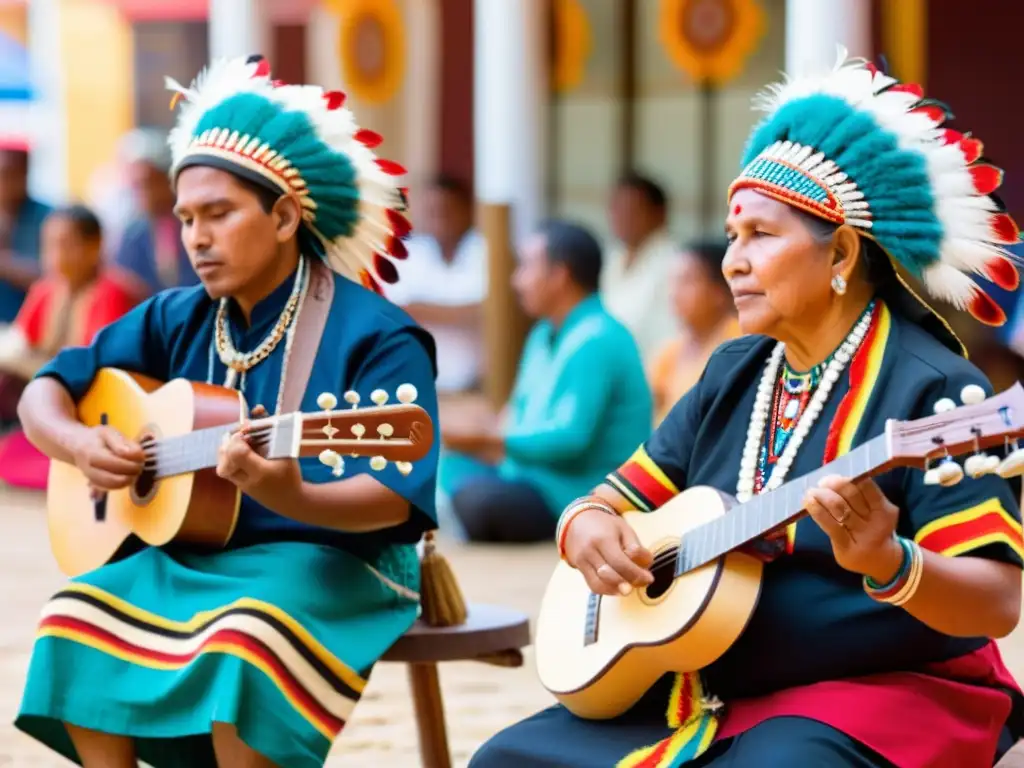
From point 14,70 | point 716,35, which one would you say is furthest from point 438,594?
point 14,70

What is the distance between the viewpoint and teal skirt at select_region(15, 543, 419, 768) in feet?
12.1

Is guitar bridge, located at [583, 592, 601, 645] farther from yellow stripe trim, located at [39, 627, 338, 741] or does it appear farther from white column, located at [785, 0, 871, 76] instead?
white column, located at [785, 0, 871, 76]

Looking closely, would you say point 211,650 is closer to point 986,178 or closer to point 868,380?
point 868,380

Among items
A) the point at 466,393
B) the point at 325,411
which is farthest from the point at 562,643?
the point at 466,393

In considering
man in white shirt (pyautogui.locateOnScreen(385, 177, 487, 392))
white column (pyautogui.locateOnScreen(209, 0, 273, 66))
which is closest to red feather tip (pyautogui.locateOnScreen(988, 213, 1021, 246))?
man in white shirt (pyautogui.locateOnScreen(385, 177, 487, 392))

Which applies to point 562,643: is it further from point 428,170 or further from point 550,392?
point 428,170

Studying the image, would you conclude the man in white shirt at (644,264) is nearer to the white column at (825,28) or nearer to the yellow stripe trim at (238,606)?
the white column at (825,28)

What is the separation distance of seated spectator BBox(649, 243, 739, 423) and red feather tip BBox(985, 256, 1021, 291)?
14.8 feet

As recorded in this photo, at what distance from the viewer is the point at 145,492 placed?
13.3ft

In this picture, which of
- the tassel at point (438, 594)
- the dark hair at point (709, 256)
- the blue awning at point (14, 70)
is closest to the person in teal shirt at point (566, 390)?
the dark hair at point (709, 256)

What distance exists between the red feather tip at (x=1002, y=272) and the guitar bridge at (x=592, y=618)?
0.90m

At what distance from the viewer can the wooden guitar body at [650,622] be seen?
3105mm

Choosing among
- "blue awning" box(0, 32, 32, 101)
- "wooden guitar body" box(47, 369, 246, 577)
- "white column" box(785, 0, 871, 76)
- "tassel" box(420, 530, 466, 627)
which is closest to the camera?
"wooden guitar body" box(47, 369, 246, 577)

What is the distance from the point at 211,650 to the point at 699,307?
4538mm
